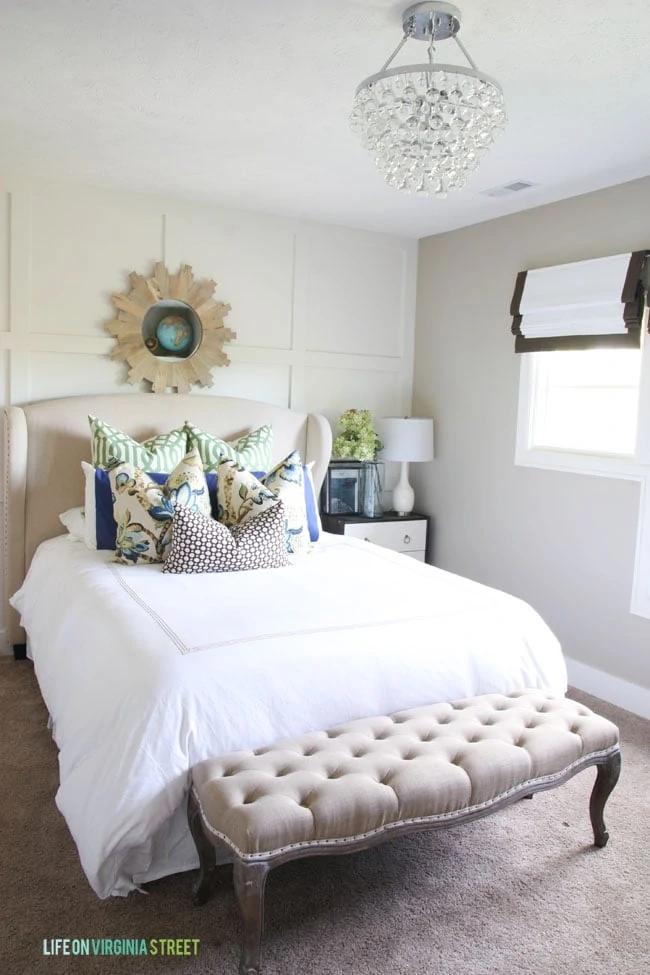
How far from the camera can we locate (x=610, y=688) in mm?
3664

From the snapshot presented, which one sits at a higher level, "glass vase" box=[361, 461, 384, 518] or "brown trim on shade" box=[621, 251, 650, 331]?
"brown trim on shade" box=[621, 251, 650, 331]

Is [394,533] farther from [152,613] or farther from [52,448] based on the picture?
[152,613]

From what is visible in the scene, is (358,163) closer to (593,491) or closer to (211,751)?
(593,491)

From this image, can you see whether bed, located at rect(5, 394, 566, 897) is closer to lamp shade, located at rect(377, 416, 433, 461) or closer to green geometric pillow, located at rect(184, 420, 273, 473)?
green geometric pillow, located at rect(184, 420, 273, 473)

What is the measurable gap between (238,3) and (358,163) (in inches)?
56.0

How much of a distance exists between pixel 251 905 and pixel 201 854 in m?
0.37

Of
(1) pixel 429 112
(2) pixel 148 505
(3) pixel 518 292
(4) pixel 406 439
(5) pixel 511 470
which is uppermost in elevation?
(1) pixel 429 112

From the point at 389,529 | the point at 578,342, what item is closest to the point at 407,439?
the point at 389,529

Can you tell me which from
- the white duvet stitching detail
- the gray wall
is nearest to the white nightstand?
the gray wall

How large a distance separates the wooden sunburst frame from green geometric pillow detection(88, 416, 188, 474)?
0.47m

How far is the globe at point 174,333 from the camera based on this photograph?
4215mm

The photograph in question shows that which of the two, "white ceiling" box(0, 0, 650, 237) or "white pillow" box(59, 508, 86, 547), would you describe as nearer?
"white ceiling" box(0, 0, 650, 237)

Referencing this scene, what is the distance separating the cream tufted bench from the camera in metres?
1.73

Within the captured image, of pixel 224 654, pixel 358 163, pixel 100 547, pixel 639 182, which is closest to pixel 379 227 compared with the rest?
pixel 358 163
